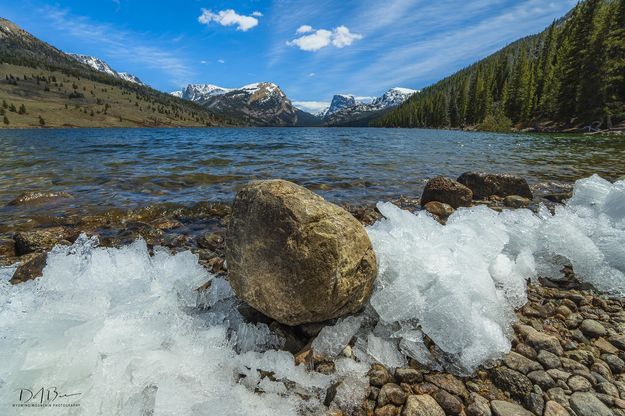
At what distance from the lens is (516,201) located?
36.2 ft

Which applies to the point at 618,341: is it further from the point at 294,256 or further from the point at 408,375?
the point at 294,256

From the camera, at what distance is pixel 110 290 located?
4.16 m

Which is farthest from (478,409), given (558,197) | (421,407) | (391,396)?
(558,197)

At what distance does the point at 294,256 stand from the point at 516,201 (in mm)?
10702

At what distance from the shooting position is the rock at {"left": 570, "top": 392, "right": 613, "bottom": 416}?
9.18 ft

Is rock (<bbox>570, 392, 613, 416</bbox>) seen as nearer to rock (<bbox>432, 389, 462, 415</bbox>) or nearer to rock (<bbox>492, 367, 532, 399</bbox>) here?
rock (<bbox>492, 367, 532, 399</bbox>)

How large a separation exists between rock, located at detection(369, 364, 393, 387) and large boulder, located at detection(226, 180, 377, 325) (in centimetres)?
83

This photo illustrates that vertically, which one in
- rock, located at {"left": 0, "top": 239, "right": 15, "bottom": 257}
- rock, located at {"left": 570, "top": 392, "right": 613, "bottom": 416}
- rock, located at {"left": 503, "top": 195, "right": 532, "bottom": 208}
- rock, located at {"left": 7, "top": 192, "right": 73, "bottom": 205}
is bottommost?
rock, located at {"left": 503, "top": 195, "right": 532, "bottom": 208}

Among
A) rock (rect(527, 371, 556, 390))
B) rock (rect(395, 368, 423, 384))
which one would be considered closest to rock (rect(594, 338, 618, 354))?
rock (rect(527, 371, 556, 390))

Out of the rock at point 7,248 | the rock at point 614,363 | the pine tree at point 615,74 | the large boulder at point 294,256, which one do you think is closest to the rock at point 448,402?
the large boulder at point 294,256

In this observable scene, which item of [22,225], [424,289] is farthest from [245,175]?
[424,289]

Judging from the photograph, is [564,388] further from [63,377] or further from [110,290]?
[110,290]

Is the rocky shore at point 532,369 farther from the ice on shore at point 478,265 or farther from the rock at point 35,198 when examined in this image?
the rock at point 35,198

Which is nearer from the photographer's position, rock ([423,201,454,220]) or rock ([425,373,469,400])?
rock ([425,373,469,400])
